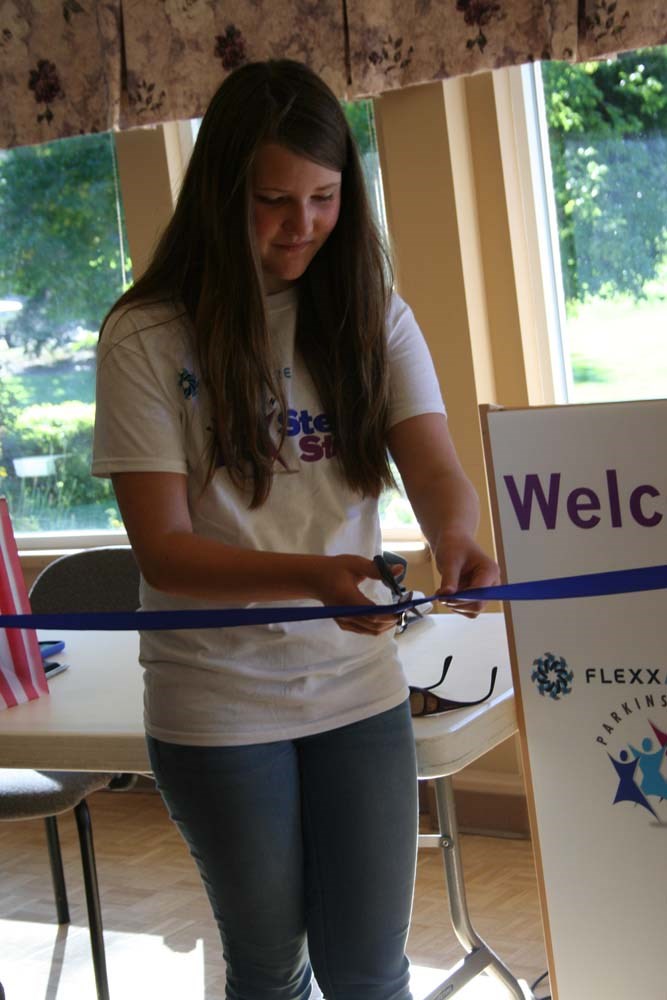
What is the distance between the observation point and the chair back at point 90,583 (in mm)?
3078

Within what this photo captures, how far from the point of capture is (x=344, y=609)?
1.40 meters

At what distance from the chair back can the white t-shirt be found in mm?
1584

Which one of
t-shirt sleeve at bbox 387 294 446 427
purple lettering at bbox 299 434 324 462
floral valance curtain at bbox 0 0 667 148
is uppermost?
floral valance curtain at bbox 0 0 667 148

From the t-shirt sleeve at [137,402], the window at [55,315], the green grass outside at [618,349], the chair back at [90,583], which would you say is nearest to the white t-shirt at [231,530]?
the t-shirt sleeve at [137,402]

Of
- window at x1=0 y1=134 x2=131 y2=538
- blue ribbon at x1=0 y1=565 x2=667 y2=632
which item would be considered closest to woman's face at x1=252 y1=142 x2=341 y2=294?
blue ribbon at x1=0 y1=565 x2=667 y2=632

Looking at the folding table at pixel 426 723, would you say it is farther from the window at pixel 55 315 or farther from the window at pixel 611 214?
the window at pixel 55 315

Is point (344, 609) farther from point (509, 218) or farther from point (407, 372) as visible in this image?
point (509, 218)

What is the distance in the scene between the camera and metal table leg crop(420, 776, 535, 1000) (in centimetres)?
211

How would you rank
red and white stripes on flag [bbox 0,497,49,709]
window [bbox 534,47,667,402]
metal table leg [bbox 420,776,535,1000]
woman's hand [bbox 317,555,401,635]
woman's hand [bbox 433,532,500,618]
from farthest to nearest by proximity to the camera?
window [bbox 534,47,667,402] → red and white stripes on flag [bbox 0,497,49,709] → metal table leg [bbox 420,776,535,1000] → woman's hand [bbox 433,532,500,618] → woman's hand [bbox 317,555,401,635]

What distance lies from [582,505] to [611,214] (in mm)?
1790

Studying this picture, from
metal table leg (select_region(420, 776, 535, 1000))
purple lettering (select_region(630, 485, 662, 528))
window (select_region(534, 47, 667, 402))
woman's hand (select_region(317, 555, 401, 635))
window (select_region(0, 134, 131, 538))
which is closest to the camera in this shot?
woman's hand (select_region(317, 555, 401, 635))

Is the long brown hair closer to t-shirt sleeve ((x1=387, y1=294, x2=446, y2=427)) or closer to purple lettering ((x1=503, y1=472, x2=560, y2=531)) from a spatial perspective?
t-shirt sleeve ((x1=387, y1=294, x2=446, y2=427))

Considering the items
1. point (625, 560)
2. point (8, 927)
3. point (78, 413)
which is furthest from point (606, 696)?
point (78, 413)

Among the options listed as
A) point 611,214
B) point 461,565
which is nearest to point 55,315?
point 611,214
